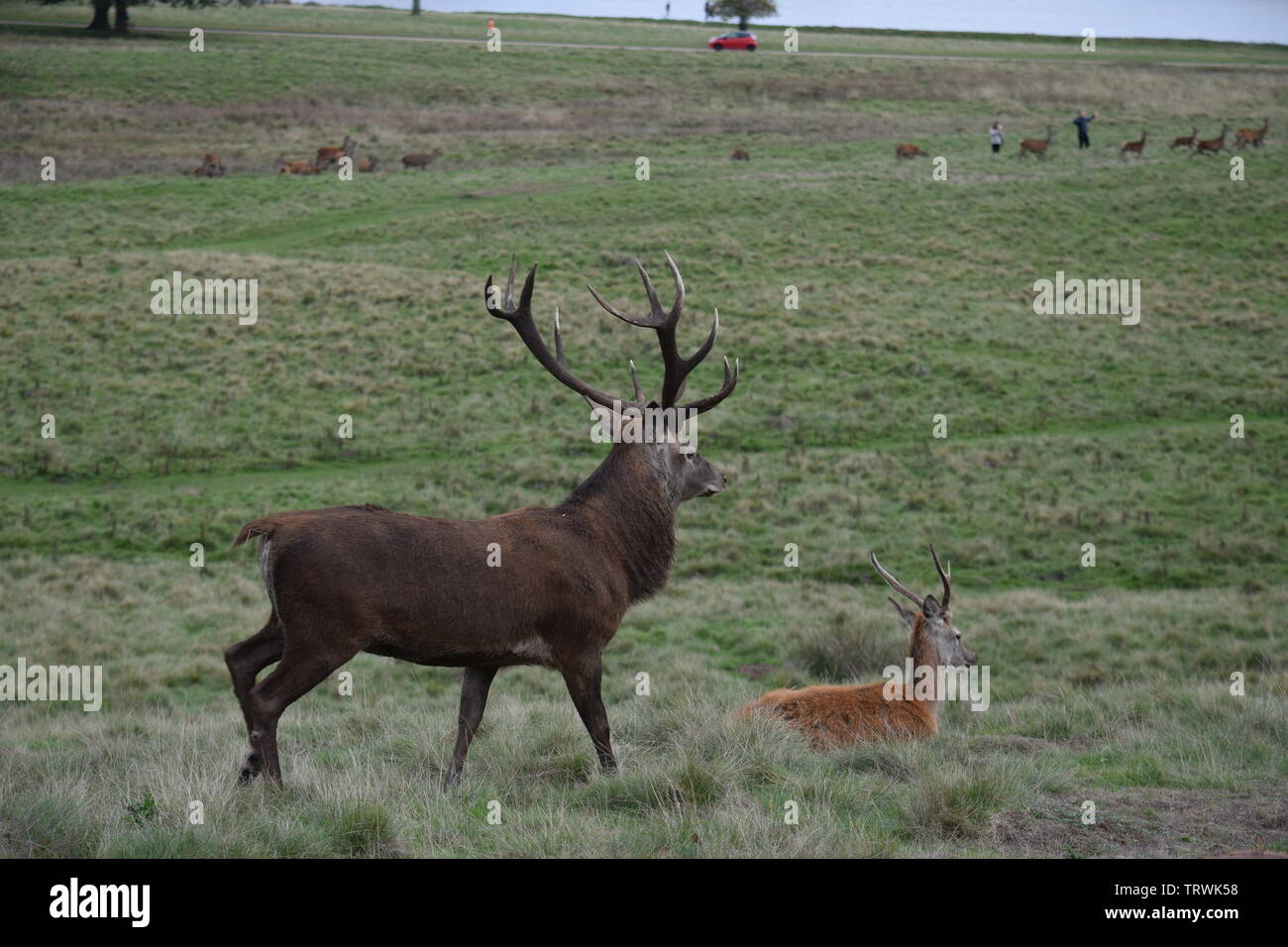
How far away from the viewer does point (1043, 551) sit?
1986 cm

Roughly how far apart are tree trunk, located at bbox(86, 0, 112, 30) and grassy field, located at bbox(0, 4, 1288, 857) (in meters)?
12.4

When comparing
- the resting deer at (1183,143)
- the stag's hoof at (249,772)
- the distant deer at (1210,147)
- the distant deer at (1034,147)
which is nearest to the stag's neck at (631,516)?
the stag's hoof at (249,772)

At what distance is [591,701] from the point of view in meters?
7.55

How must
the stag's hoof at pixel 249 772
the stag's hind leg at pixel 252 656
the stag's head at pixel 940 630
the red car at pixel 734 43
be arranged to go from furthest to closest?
the red car at pixel 734 43 < the stag's head at pixel 940 630 < the stag's hind leg at pixel 252 656 < the stag's hoof at pixel 249 772

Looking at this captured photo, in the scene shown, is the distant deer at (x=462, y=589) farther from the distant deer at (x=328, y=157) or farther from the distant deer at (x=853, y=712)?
the distant deer at (x=328, y=157)

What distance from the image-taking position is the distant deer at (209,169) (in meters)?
44.5

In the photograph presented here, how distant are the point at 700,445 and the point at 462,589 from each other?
18.1 meters

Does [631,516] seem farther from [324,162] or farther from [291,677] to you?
[324,162]

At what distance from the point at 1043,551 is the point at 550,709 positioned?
39.4 ft

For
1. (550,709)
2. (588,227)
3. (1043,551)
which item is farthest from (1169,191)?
(550,709)

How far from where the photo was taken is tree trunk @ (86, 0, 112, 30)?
7162 cm

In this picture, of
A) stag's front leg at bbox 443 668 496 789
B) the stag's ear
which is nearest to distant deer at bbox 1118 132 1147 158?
the stag's ear

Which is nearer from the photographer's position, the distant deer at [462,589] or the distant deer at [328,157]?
the distant deer at [462,589]
